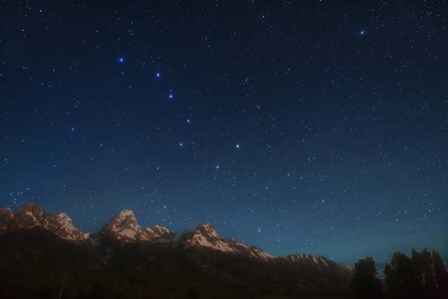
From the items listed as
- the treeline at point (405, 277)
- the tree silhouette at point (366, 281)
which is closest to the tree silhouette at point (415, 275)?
the treeline at point (405, 277)

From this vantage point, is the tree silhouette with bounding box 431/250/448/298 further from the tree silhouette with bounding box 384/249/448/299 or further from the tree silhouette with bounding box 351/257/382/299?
the tree silhouette with bounding box 351/257/382/299

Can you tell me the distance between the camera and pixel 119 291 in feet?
431

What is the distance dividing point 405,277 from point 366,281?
580 inches

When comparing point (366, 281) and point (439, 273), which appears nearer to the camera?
point (366, 281)

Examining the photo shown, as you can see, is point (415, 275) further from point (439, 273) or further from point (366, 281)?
point (366, 281)

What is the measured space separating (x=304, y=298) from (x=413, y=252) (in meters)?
78.7

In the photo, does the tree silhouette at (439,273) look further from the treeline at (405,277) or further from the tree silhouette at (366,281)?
the tree silhouette at (366,281)

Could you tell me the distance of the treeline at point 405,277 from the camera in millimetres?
102875

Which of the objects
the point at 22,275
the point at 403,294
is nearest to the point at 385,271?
the point at 403,294

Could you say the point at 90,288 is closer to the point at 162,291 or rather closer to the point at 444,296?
the point at 162,291

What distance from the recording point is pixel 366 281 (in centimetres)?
10394

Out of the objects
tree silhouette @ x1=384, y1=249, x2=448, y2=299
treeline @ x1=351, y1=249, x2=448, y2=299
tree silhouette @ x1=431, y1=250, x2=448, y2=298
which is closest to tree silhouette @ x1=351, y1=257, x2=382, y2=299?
treeline @ x1=351, y1=249, x2=448, y2=299

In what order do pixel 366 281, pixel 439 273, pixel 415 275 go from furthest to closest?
pixel 439 273 < pixel 415 275 < pixel 366 281

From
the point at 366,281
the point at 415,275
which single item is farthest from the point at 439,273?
the point at 366,281
